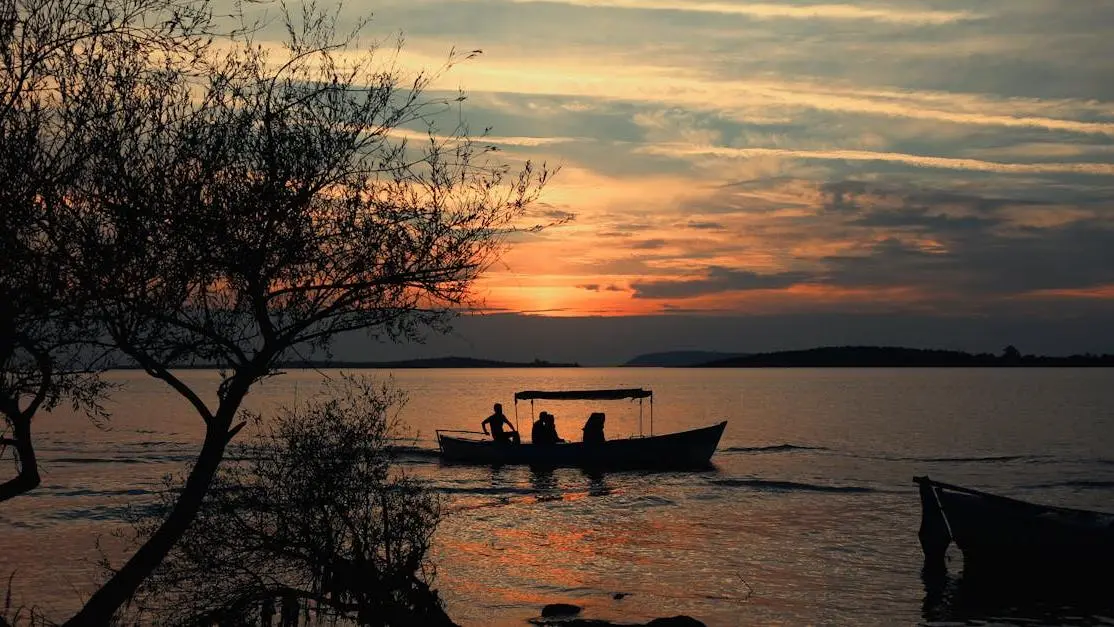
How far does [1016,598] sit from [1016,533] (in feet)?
7.92

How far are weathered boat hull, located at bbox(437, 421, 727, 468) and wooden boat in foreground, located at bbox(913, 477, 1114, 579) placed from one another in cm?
2525

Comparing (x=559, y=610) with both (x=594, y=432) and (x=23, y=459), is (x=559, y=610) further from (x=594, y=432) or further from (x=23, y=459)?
(x=594, y=432)

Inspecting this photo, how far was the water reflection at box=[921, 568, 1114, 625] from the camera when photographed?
26403mm

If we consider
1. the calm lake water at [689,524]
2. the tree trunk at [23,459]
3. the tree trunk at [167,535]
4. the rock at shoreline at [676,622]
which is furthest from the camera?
the calm lake water at [689,524]

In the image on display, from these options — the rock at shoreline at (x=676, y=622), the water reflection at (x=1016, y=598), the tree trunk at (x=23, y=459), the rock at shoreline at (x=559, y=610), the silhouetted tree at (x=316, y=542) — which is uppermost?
the tree trunk at (x=23, y=459)

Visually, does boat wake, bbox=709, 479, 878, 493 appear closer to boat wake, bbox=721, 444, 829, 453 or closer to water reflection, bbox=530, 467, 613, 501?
water reflection, bbox=530, 467, 613, 501

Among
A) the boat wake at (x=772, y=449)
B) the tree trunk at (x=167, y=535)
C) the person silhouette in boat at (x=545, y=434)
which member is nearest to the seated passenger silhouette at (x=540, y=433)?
the person silhouette in boat at (x=545, y=434)

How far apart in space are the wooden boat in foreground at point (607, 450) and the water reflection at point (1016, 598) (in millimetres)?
26047

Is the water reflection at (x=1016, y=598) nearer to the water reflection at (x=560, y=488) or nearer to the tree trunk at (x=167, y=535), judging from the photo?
the tree trunk at (x=167, y=535)

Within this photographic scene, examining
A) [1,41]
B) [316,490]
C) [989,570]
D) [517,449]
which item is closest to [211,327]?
[1,41]

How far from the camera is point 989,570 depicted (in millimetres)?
30812

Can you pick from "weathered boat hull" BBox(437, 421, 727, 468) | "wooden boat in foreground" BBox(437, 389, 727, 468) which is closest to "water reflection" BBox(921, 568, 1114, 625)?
"wooden boat in foreground" BBox(437, 389, 727, 468)

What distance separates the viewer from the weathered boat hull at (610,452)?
56031 mm

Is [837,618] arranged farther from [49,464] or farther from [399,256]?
[49,464]
